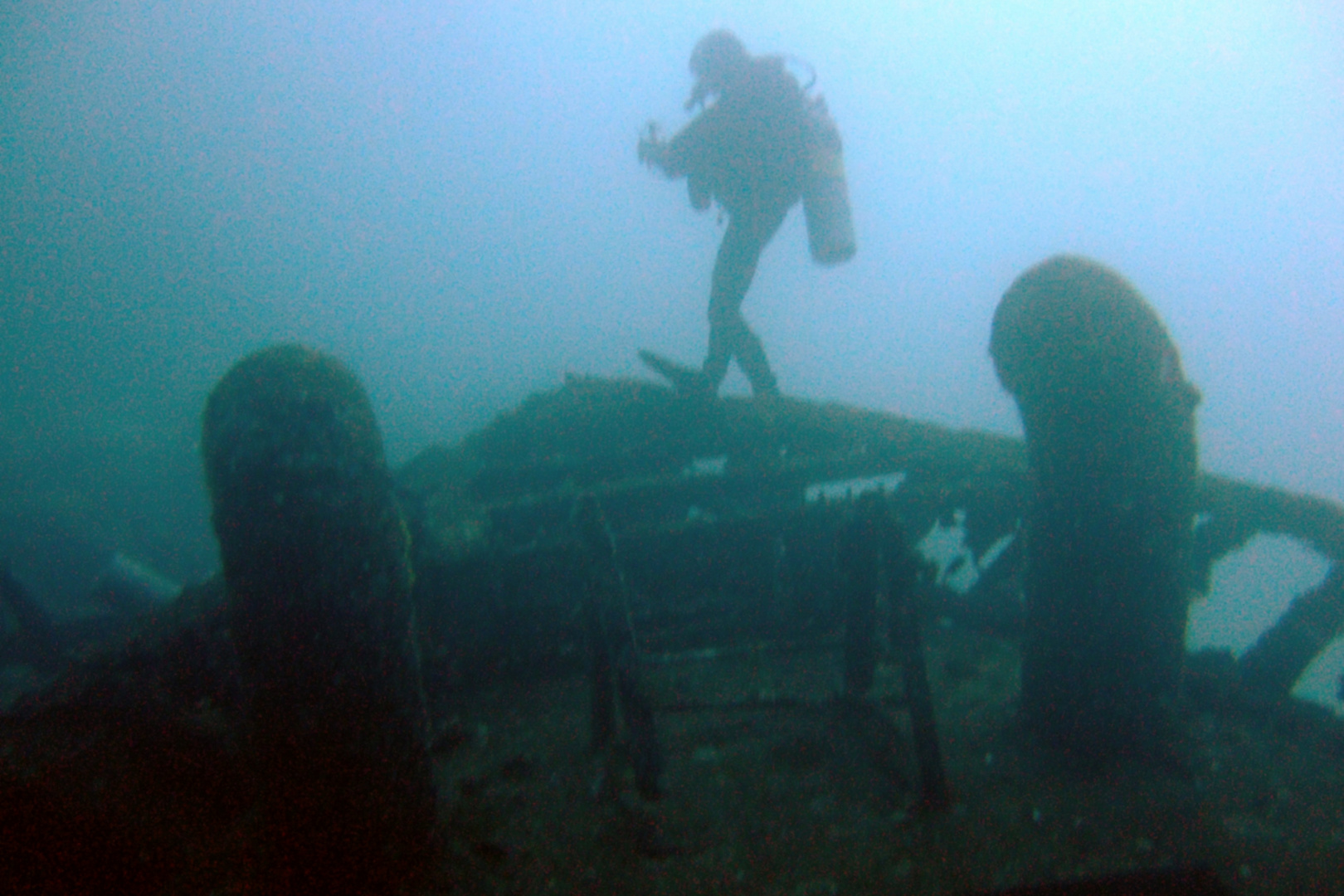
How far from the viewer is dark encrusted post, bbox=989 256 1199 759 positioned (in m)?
3.42

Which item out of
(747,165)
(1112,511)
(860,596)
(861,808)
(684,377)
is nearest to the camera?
(861,808)

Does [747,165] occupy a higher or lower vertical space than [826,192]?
higher

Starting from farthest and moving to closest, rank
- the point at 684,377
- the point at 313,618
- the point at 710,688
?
the point at 684,377 → the point at 710,688 → the point at 313,618

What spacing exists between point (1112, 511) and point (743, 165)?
19.0 ft

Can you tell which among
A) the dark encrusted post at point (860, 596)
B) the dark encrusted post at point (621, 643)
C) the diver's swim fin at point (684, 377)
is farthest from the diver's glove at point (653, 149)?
the dark encrusted post at point (621, 643)

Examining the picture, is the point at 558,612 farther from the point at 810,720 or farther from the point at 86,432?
the point at 86,432

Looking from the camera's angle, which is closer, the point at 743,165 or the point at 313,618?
the point at 313,618

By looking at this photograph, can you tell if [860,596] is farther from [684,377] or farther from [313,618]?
[684,377]

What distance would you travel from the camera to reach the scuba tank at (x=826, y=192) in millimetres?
7949

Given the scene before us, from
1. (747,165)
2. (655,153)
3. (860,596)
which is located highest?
(655,153)

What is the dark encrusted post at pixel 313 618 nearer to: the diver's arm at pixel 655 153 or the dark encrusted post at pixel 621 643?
the dark encrusted post at pixel 621 643

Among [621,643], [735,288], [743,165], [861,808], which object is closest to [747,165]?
[743,165]

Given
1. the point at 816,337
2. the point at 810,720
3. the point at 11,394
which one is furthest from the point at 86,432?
the point at 816,337

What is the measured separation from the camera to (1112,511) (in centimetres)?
342
